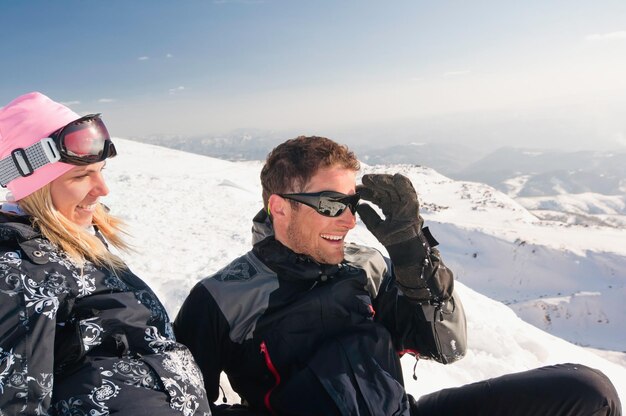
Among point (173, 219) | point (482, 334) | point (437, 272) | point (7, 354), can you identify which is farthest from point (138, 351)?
point (173, 219)

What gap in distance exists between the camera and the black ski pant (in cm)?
233

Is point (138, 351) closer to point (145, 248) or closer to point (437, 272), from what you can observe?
point (437, 272)

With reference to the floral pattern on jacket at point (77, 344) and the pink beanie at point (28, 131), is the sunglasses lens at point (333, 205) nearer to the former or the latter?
the floral pattern on jacket at point (77, 344)

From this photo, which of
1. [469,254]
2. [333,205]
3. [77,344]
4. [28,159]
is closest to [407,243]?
[333,205]

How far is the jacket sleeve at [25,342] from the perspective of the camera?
5.08ft

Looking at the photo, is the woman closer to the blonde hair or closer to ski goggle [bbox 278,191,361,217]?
the blonde hair

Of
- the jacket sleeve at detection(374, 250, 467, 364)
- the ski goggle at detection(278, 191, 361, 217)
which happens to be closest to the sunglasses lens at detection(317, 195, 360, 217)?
the ski goggle at detection(278, 191, 361, 217)

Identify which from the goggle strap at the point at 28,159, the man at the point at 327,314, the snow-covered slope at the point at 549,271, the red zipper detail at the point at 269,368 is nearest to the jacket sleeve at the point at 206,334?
the man at the point at 327,314

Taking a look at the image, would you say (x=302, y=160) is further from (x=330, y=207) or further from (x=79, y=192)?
(x=79, y=192)

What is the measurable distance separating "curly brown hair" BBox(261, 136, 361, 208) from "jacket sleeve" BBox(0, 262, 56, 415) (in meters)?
1.56

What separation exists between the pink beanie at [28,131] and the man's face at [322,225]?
1.48 m

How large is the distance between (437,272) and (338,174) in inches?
40.5

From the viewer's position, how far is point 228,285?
2672 mm

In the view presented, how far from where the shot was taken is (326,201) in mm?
2689
